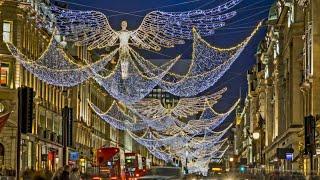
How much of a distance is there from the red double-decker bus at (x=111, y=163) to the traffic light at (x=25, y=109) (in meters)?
33.6

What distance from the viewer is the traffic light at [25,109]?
2675 centimetres

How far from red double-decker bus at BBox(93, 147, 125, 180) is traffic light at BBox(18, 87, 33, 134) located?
3359 centimetres

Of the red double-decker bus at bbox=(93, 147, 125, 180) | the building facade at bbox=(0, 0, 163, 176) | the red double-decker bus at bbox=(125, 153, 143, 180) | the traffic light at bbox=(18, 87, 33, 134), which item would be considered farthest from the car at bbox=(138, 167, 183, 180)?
the red double-decker bus at bbox=(125, 153, 143, 180)

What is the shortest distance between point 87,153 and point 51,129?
93.7 ft

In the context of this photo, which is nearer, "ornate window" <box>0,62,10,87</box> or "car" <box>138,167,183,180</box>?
"car" <box>138,167,183,180</box>

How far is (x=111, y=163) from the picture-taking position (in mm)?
63219

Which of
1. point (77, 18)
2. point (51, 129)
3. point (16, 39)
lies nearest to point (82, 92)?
point (51, 129)

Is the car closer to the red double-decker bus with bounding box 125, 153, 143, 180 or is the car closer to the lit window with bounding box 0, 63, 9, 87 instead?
the lit window with bounding box 0, 63, 9, 87

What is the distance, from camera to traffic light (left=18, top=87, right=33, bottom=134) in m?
26.8

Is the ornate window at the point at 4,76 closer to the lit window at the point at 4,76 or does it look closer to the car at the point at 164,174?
the lit window at the point at 4,76

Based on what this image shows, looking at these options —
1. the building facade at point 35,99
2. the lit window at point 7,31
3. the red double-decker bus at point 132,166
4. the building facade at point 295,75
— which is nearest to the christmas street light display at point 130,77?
the red double-decker bus at point 132,166

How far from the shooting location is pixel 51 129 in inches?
3270

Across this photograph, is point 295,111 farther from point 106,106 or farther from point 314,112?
point 106,106

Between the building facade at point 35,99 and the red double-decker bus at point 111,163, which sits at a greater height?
the building facade at point 35,99
